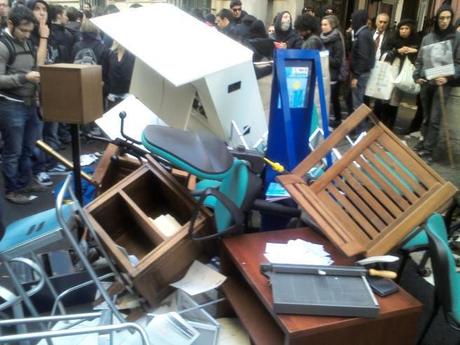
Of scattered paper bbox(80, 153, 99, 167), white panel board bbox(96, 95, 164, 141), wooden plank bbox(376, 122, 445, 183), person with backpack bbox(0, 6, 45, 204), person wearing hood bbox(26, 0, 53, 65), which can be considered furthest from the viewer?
scattered paper bbox(80, 153, 99, 167)

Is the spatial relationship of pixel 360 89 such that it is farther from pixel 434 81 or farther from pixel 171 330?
pixel 171 330

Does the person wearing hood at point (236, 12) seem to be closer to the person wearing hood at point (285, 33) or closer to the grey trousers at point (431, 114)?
the person wearing hood at point (285, 33)

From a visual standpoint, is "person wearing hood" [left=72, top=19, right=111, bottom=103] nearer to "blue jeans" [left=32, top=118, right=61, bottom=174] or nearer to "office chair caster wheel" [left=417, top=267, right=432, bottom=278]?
"blue jeans" [left=32, top=118, right=61, bottom=174]

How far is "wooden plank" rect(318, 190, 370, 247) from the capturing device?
191 cm

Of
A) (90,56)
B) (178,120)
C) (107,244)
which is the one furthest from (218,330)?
(90,56)

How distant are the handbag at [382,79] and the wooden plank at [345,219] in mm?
3524

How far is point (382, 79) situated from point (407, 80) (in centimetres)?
29

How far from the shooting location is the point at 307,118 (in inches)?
115

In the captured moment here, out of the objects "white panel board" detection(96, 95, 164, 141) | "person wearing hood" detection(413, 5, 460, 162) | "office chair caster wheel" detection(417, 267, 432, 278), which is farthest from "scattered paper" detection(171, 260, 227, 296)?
"person wearing hood" detection(413, 5, 460, 162)

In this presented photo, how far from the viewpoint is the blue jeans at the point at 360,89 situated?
17.6 feet

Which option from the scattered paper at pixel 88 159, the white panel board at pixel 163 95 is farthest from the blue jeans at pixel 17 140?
the white panel board at pixel 163 95

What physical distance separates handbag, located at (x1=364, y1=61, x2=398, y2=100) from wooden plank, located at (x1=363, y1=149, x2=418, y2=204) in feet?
10.9

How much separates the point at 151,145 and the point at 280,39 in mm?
4520

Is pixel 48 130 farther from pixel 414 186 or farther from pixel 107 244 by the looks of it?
pixel 414 186
